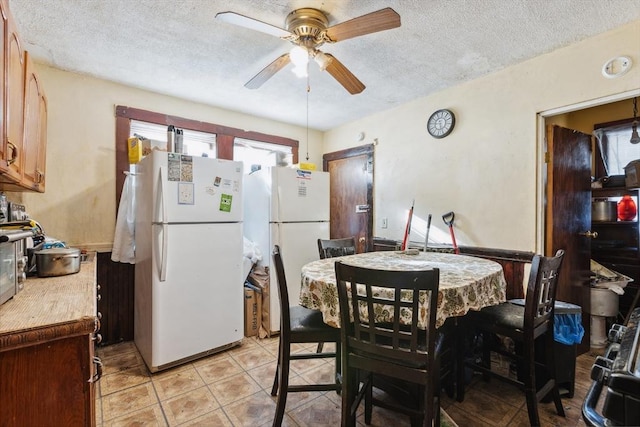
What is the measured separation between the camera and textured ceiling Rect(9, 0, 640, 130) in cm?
178

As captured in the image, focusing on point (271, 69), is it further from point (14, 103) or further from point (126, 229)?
point (126, 229)

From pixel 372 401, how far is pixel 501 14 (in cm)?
240

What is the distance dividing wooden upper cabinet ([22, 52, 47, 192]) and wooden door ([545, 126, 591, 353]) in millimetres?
3523

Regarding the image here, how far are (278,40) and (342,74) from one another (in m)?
0.54

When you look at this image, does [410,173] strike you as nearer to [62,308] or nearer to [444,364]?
[444,364]

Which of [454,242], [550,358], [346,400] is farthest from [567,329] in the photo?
[346,400]

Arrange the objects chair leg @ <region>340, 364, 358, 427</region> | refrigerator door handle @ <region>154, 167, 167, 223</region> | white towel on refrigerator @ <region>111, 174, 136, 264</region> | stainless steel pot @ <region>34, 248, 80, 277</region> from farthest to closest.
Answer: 1. white towel on refrigerator @ <region>111, 174, 136, 264</region>
2. refrigerator door handle @ <region>154, 167, 167, 223</region>
3. stainless steel pot @ <region>34, 248, 80, 277</region>
4. chair leg @ <region>340, 364, 358, 427</region>

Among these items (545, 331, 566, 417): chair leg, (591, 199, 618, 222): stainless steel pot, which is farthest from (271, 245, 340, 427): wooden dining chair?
(591, 199, 618, 222): stainless steel pot

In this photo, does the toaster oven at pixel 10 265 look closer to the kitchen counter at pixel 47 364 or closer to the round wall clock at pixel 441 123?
the kitchen counter at pixel 47 364

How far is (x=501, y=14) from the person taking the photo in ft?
6.07

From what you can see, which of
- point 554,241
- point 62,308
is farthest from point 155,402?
point 554,241

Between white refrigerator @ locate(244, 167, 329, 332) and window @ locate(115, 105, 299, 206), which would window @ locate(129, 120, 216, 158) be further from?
white refrigerator @ locate(244, 167, 329, 332)

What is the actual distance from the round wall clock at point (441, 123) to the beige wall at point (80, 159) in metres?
2.89

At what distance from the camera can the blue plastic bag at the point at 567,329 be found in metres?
1.84
